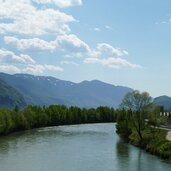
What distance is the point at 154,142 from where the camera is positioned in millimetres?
83750

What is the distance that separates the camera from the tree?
95000mm

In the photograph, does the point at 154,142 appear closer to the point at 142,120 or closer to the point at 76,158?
the point at 142,120

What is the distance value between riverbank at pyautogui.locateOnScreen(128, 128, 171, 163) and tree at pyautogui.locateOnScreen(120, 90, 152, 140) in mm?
2576

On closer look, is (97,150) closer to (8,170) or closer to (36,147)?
(36,147)

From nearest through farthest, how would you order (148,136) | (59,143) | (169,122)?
1. (148,136)
2. (59,143)
3. (169,122)

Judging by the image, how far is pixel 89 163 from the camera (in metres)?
65.6

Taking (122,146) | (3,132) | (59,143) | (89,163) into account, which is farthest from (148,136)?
(3,132)

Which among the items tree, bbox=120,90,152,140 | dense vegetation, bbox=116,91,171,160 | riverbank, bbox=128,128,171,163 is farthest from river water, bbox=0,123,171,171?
tree, bbox=120,90,152,140

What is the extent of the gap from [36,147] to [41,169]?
2742 centimetres

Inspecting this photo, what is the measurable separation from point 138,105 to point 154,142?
1385 centimetres

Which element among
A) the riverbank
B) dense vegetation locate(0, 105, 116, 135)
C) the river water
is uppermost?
dense vegetation locate(0, 105, 116, 135)

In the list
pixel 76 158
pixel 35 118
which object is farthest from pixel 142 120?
pixel 35 118

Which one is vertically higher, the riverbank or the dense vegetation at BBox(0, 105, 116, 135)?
the dense vegetation at BBox(0, 105, 116, 135)

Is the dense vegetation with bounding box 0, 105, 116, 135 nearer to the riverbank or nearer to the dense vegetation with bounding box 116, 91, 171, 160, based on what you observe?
the dense vegetation with bounding box 116, 91, 171, 160
